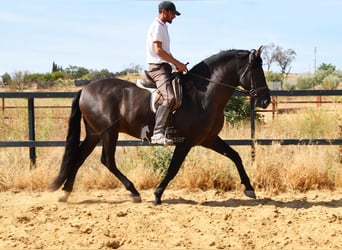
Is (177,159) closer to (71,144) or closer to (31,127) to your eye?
(71,144)

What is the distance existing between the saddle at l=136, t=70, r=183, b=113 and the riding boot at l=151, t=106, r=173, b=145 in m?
0.13

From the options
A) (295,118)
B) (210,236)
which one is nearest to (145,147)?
(210,236)

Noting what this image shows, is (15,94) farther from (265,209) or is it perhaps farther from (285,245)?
(285,245)

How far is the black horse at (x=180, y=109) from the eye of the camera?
271 inches

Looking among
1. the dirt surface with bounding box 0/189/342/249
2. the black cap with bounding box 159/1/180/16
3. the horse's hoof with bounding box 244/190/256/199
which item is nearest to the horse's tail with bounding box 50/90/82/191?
the dirt surface with bounding box 0/189/342/249

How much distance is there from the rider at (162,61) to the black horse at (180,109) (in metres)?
0.23

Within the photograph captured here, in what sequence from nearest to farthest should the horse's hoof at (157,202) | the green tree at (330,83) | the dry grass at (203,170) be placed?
1. the horse's hoof at (157,202)
2. the dry grass at (203,170)
3. the green tree at (330,83)

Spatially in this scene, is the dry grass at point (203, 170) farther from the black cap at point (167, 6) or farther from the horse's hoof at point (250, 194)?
the black cap at point (167, 6)

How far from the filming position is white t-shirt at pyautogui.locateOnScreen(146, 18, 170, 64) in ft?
22.0

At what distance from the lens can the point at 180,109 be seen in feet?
22.6

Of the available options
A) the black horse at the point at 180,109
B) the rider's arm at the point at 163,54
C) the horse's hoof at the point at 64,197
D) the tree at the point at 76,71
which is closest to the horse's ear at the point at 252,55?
the black horse at the point at 180,109

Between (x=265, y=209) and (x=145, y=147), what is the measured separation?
10.1 ft

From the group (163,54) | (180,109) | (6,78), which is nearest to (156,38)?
(163,54)

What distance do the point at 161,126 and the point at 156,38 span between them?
119cm
